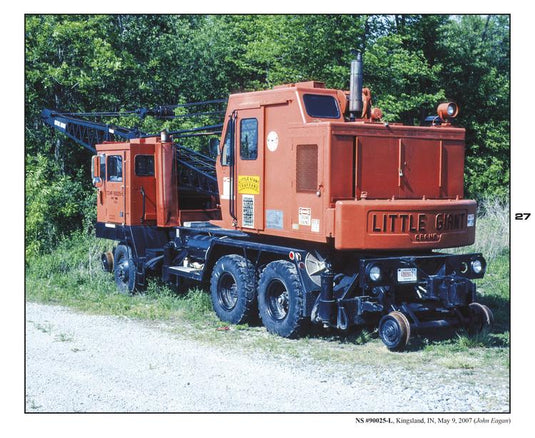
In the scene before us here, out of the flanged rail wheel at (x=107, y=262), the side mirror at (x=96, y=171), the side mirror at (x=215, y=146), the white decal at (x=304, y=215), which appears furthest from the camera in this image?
the flanged rail wheel at (x=107, y=262)

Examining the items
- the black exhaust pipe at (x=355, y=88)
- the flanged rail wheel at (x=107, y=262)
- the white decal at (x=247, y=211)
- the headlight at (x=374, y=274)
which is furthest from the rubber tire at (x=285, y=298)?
the flanged rail wheel at (x=107, y=262)

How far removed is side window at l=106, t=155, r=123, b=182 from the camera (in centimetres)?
1545

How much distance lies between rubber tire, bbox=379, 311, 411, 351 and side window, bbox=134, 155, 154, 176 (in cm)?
673

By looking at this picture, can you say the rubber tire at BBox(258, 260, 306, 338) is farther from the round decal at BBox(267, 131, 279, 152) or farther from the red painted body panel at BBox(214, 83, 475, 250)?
the round decal at BBox(267, 131, 279, 152)

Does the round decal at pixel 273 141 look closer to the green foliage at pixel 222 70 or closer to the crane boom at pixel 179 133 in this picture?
the crane boom at pixel 179 133

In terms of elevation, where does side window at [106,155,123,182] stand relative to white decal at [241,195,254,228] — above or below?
above

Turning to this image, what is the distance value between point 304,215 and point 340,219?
32.4 inches

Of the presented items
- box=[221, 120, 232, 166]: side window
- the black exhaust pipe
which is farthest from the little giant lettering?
box=[221, 120, 232, 166]: side window

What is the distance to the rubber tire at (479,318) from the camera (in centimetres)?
1081

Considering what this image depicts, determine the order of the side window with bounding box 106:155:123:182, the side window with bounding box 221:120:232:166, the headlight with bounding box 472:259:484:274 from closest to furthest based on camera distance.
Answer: the headlight with bounding box 472:259:484:274, the side window with bounding box 221:120:232:166, the side window with bounding box 106:155:123:182

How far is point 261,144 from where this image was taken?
37.7 feet

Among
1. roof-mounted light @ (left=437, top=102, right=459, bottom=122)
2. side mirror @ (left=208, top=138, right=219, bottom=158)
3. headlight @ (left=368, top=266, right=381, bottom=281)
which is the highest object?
roof-mounted light @ (left=437, top=102, right=459, bottom=122)

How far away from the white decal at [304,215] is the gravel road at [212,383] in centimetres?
197

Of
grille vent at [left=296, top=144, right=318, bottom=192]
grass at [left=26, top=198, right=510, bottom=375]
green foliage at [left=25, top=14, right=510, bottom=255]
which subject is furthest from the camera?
green foliage at [left=25, top=14, right=510, bottom=255]
